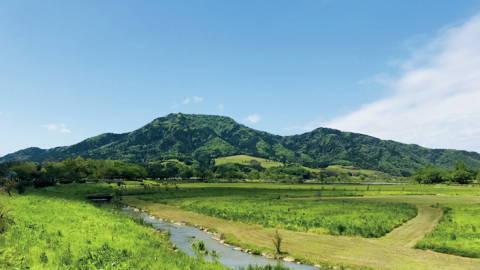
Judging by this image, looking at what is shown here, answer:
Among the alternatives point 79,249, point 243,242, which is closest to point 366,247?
point 243,242

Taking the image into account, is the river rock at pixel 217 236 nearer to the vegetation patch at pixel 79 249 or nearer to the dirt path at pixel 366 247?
the dirt path at pixel 366 247

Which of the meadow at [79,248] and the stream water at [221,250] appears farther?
the stream water at [221,250]

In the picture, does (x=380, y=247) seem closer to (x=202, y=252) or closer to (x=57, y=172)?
(x=202, y=252)

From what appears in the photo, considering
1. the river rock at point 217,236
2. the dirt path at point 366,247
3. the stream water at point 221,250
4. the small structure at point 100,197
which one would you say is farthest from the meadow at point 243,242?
the small structure at point 100,197

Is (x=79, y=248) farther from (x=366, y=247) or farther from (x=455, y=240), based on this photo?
(x=455, y=240)

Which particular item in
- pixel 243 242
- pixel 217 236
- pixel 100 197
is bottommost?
pixel 100 197

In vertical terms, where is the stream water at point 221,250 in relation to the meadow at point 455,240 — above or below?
below

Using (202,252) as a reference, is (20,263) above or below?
above

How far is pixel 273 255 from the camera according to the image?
27.0 meters

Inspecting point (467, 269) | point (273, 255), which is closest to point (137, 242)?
point (273, 255)

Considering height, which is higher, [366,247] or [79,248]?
[79,248]

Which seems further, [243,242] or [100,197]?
[100,197]

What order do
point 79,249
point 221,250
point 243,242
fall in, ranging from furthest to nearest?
point 243,242 < point 221,250 < point 79,249

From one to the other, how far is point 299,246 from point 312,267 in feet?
19.4
